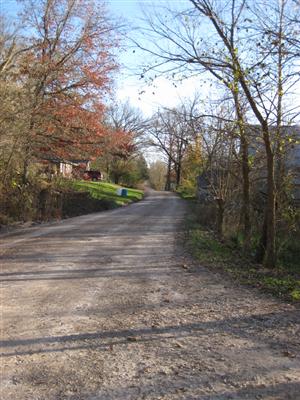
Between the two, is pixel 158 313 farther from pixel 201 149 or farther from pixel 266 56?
pixel 201 149

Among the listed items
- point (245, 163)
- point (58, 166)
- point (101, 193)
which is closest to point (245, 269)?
point (245, 163)

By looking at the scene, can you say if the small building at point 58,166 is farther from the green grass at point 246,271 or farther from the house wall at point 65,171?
the green grass at point 246,271

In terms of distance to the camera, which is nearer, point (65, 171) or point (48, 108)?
point (48, 108)

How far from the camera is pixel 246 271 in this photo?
10875mm

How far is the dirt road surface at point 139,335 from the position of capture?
4.27 meters

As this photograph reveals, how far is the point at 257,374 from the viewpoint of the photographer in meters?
4.53

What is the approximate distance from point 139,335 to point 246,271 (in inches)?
224

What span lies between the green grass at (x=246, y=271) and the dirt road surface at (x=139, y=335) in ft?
1.47

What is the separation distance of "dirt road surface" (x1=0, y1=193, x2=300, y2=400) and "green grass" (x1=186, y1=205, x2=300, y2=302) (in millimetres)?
449

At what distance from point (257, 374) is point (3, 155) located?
1693 centimetres

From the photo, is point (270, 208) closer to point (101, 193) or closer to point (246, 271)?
point (246, 271)

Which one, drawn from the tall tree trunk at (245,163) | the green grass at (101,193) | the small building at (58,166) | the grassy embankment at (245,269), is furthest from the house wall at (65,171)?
the tall tree trunk at (245,163)

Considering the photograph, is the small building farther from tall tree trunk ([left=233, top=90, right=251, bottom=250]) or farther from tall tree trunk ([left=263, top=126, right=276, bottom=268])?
tall tree trunk ([left=263, top=126, right=276, bottom=268])

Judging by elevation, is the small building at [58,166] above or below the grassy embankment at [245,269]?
above
